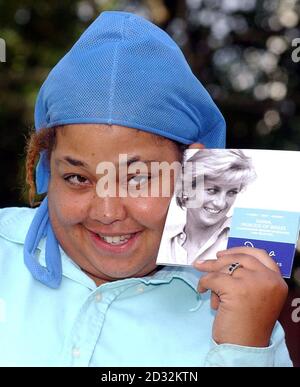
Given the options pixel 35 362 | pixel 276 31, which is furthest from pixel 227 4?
pixel 35 362

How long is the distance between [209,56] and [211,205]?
297cm

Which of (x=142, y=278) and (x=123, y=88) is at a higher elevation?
(x=123, y=88)

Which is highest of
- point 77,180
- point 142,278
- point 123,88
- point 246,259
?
point 123,88

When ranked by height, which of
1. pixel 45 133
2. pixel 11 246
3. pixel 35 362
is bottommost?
pixel 35 362

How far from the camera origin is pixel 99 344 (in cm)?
139

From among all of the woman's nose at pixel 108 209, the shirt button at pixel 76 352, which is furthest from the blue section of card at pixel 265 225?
the shirt button at pixel 76 352

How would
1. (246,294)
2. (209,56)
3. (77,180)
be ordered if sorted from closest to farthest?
(246,294), (77,180), (209,56)

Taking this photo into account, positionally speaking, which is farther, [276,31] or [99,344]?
[276,31]

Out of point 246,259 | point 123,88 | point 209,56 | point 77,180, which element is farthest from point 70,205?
point 209,56

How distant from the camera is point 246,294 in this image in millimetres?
1296

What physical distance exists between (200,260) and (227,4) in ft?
10.0

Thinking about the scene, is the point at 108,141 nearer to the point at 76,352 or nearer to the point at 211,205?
A: the point at 211,205

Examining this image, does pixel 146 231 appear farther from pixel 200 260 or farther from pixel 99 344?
pixel 99 344

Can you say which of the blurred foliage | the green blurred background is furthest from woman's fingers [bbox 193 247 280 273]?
the blurred foliage
